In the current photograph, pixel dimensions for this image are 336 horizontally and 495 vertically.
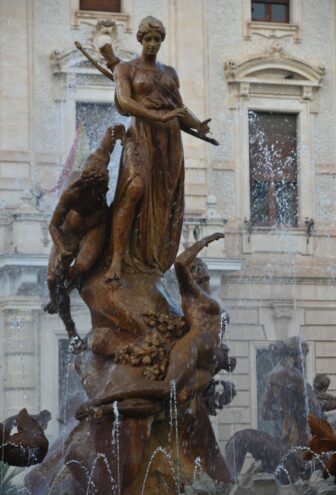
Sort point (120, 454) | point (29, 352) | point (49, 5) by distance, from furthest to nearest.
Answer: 1. point (49, 5)
2. point (29, 352)
3. point (120, 454)

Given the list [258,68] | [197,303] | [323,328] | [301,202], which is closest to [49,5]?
[258,68]

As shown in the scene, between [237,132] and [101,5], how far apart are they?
3609 mm

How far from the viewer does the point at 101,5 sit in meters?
31.8

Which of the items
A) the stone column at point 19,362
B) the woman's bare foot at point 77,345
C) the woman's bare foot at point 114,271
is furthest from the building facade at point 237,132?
the woman's bare foot at point 114,271

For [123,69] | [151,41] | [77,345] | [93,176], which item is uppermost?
[151,41]

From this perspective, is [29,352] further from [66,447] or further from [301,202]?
[66,447]

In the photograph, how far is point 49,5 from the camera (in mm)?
31500

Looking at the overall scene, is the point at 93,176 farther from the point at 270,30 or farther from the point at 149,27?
the point at 270,30

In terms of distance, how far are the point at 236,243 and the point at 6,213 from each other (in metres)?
4.63

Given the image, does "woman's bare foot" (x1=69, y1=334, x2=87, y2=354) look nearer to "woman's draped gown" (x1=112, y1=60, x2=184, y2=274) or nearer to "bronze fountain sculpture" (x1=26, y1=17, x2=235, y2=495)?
"bronze fountain sculpture" (x1=26, y1=17, x2=235, y2=495)

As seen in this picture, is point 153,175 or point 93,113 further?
point 93,113

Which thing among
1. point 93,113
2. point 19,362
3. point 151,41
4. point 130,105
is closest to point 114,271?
point 130,105

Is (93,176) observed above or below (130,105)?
below

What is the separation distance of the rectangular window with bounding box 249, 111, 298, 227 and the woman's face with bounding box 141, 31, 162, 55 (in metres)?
19.3
